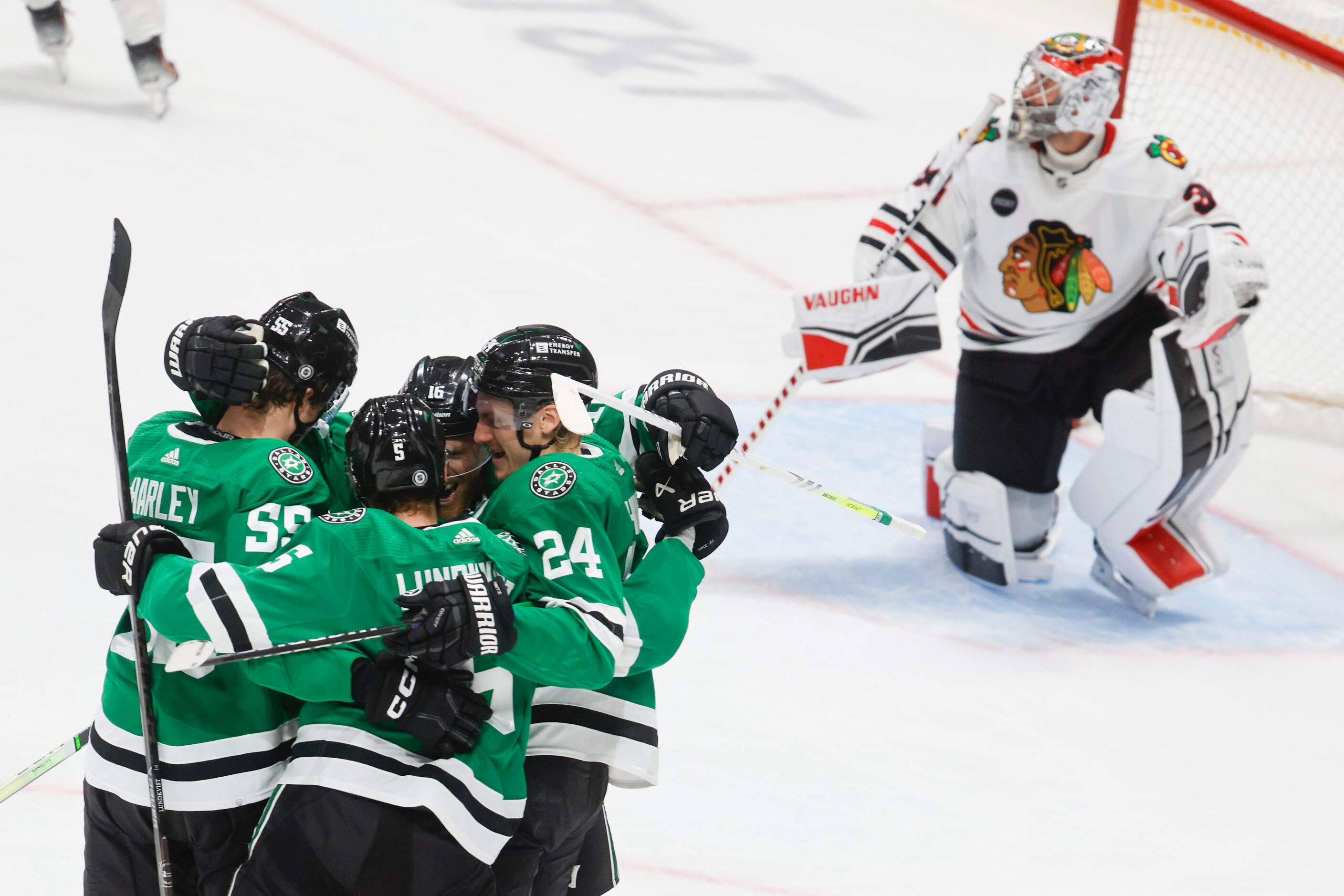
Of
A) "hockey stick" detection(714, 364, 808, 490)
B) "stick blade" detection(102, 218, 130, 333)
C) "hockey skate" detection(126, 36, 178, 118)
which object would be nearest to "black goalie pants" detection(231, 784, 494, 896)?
"stick blade" detection(102, 218, 130, 333)

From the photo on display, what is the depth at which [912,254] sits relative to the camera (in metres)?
4.08

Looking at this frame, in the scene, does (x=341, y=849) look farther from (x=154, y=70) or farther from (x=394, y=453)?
(x=154, y=70)

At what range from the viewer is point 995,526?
4188 mm

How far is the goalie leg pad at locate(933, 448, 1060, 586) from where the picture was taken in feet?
13.8

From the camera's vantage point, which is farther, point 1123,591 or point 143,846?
point 1123,591

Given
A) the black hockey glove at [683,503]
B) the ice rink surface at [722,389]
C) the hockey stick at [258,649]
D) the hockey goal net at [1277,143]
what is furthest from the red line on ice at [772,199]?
the hockey stick at [258,649]

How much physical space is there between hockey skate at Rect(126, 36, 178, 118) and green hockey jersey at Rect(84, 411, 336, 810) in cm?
482

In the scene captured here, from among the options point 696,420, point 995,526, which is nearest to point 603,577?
point 696,420

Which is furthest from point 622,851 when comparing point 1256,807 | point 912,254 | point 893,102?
point 893,102

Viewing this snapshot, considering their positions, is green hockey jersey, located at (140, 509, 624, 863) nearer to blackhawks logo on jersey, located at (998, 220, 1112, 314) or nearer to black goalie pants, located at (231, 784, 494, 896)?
black goalie pants, located at (231, 784, 494, 896)

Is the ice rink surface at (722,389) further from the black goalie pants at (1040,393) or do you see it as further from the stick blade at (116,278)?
the stick blade at (116,278)

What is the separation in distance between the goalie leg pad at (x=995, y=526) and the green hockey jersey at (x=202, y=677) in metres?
2.49

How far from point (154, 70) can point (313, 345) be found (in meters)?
4.79

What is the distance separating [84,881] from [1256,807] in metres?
2.32
